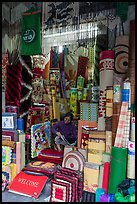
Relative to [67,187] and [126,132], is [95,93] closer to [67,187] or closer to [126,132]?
[126,132]

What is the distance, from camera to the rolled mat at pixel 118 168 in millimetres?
2688

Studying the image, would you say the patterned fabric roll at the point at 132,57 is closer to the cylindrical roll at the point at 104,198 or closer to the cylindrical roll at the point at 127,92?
the cylindrical roll at the point at 127,92

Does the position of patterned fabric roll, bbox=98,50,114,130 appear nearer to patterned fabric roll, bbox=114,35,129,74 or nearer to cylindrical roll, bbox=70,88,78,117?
patterned fabric roll, bbox=114,35,129,74

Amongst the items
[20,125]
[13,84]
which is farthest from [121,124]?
[13,84]

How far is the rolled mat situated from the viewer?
269 cm

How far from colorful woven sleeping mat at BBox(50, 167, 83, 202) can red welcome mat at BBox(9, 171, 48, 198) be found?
0.21 m

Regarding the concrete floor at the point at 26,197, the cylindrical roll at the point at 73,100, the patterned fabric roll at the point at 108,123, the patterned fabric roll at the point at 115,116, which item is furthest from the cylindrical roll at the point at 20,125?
the cylindrical roll at the point at 73,100

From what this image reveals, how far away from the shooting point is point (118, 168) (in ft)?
8.84

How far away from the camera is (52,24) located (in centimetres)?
344

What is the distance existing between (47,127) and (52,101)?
1.16 metres

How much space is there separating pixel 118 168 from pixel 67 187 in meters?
0.70

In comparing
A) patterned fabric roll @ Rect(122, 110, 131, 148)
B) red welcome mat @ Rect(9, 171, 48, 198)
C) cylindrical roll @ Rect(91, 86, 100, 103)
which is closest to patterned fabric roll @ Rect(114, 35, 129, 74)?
patterned fabric roll @ Rect(122, 110, 131, 148)

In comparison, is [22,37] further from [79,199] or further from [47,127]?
[79,199]

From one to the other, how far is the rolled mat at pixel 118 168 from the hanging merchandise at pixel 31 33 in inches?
77.5
